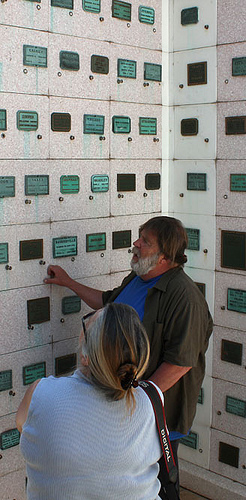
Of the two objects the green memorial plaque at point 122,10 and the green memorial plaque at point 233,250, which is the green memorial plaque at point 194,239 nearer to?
the green memorial plaque at point 233,250

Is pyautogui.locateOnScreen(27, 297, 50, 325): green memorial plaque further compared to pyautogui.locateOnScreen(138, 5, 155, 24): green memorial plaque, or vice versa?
pyautogui.locateOnScreen(138, 5, 155, 24): green memorial plaque

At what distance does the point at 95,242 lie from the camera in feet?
13.5

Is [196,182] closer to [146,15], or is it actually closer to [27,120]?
[146,15]

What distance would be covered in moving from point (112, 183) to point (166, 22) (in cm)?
126

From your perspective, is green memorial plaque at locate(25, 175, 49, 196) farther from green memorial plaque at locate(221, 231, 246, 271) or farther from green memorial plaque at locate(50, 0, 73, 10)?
green memorial plaque at locate(221, 231, 246, 271)

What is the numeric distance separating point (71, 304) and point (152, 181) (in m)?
1.09

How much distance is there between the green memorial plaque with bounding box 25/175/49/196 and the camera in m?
3.68

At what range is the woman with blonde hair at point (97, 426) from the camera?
1830 millimetres

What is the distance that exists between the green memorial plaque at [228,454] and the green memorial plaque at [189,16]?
9.61 ft

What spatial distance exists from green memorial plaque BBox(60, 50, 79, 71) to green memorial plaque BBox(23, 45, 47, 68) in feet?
0.42

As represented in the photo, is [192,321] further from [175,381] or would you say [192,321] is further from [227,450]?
[227,450]

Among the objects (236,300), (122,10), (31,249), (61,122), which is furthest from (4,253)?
(122,10)

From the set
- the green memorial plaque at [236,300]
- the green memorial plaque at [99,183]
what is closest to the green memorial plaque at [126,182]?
the green memorial plaque at [99,183]

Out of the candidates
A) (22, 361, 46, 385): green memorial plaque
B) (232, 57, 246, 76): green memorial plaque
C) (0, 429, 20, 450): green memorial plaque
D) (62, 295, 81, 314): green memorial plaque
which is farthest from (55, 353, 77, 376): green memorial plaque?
(232, 57, 246, 76): green memorial plaque
